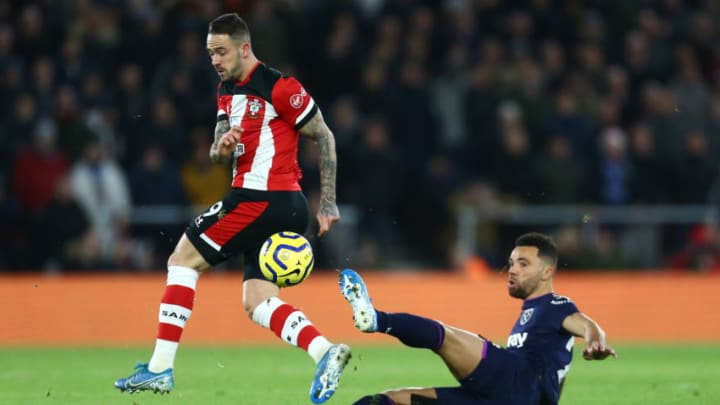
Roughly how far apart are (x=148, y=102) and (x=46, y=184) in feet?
4.92

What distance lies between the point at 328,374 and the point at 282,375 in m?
3.70

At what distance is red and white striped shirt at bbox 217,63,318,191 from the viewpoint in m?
7.93

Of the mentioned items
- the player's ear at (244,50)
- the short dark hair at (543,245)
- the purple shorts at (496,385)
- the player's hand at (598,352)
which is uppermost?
the player's ear at (244,50)

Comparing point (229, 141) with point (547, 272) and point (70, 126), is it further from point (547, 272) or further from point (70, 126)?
point (70, 126)

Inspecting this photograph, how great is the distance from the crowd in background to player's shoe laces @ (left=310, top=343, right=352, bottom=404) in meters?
7.55

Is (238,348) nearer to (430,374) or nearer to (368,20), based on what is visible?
(430,374)

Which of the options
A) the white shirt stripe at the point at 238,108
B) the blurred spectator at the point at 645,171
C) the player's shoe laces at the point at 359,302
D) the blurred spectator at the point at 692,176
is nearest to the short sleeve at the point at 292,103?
the white shirt stripe at the point at 238,108

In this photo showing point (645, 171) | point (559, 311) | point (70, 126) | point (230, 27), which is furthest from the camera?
point (645, 171)

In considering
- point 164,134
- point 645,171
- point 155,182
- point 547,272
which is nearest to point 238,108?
point 547,272

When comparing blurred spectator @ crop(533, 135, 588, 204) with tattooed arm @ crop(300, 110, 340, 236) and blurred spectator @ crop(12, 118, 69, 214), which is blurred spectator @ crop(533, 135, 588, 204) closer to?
blurred spectator @ crop(12, 118, 69, 214)

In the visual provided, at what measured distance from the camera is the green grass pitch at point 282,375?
336 inches

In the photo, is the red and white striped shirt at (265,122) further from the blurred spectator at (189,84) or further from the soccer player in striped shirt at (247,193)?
the blurred spectator at (189,84)

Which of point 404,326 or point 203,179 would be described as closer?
point 404,326

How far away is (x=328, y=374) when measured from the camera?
274 inches
